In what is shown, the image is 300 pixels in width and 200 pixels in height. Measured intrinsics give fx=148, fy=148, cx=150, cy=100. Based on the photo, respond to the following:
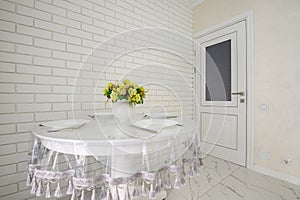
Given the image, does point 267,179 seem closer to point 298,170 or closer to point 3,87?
point 298,170

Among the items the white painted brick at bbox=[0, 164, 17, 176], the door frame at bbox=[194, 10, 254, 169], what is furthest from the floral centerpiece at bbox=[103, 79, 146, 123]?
the door frame at bbox=[194, 10, 254, 169]

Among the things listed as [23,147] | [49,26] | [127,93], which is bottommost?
[23,147]

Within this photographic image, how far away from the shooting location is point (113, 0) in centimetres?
179

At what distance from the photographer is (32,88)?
4.23 feet

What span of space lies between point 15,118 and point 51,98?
0.30m

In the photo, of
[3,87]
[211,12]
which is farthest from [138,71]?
[211,12]

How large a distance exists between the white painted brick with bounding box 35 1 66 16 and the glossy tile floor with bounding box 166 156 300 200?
206 cm

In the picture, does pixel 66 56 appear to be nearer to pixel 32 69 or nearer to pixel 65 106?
pixel 32 69

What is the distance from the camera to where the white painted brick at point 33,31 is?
1.24 m

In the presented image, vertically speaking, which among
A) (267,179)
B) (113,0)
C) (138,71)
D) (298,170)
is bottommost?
(267,179)

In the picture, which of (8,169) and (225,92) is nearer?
(8,169)

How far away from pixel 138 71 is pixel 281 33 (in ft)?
5.80

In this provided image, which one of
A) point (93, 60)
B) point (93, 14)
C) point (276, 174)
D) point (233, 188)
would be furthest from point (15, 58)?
point (276, 174)

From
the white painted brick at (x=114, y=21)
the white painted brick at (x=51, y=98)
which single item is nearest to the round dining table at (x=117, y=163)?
the white painted brick at (x=51, y=98)
